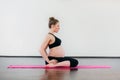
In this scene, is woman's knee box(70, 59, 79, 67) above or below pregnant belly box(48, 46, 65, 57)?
below

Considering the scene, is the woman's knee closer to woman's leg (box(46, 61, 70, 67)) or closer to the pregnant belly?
woman's leg (box(46, 61, 70, 67))

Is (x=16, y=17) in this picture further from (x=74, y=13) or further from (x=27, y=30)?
(x=74, y=13)

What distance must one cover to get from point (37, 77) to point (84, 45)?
310 centimetres

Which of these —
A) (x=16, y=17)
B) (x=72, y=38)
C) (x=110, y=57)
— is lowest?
(x=110, y=57)

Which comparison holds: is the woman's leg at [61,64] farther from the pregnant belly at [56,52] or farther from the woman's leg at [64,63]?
the pregnant belly at [56,52]

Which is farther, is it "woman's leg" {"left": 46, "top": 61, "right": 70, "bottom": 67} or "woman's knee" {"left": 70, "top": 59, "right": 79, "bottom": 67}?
"woman's knee" {"left": 70, "top": 59, "right": 79, "bottom": 67}

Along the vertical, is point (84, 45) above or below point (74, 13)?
below

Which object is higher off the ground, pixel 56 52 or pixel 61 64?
pixel 56 52

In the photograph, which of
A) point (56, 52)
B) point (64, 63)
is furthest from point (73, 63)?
point (56, 52)

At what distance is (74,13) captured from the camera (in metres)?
6.67

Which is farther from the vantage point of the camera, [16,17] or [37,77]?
[16,17]

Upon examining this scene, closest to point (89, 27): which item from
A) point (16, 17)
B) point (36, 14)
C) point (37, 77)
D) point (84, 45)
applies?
point (84, 45)

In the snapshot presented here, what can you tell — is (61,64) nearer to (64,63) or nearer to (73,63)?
(64,63)

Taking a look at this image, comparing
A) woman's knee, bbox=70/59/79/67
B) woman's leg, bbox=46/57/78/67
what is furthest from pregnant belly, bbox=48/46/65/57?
woman's knee, bbox=70/59/79/67
